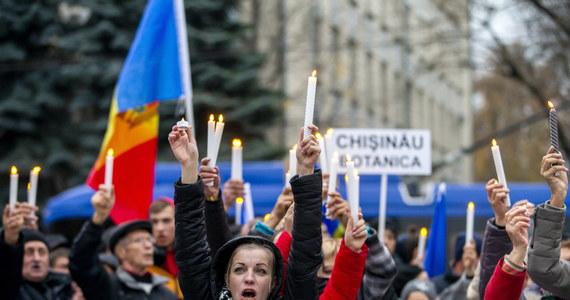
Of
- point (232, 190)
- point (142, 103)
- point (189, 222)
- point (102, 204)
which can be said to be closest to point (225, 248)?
point (189, 222)

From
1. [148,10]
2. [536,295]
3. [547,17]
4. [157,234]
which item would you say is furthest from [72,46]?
[536,295]

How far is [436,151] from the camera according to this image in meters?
42.5

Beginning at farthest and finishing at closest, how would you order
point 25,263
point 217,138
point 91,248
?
point 25,263
point 91,248
point 217,138

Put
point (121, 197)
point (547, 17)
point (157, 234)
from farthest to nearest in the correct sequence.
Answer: point (547, 17) < point (121, 197) < point (157, 234)

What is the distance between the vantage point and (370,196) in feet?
51.0

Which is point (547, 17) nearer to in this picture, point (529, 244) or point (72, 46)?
point (72, 46)

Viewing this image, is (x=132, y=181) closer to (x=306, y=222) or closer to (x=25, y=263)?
(x=25, y=263)

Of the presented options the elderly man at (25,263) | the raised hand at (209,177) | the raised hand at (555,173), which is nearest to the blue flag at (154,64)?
the elderly man at (25,263)

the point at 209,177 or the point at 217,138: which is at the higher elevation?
the point at 217,138

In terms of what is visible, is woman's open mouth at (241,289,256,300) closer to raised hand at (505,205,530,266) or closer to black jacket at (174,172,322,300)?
black jacket at (174,172,322,300)

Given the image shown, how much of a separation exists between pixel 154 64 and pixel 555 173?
5.79 metres

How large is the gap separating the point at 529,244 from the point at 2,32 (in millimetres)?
19114

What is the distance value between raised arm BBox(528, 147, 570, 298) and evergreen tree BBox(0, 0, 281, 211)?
56.9ft

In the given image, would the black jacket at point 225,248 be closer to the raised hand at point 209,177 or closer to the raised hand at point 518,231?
the raised hand at point 209,177
